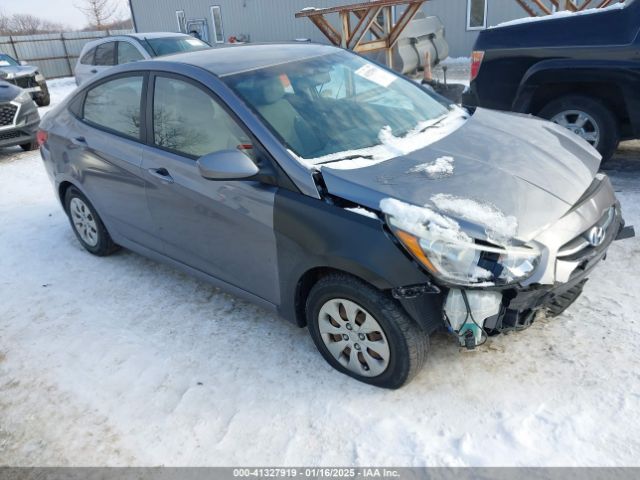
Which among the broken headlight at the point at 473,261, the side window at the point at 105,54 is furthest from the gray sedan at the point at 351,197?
the side window at the point at 105,54

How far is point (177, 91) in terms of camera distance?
3332 millimetres

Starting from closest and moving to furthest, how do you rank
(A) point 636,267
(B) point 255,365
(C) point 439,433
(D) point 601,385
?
(C) point 439,433 → (D) point 601,385 → (B) point 255,365 → (A) point 636,267

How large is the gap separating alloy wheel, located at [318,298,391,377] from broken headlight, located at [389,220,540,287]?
49cm

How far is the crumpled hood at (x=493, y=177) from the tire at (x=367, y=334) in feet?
1.56

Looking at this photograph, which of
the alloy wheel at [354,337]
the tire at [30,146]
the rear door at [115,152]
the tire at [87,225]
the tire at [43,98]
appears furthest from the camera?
the tire at [43,98]

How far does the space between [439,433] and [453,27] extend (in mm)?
15469

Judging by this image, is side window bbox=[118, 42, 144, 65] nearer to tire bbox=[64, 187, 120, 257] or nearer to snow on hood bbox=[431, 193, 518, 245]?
tire bbox=[64, 187, 120, 257]

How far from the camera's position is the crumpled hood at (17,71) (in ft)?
43.4

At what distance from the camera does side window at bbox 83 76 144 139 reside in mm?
3652

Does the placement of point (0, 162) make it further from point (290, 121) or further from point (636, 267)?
point (636, 267)

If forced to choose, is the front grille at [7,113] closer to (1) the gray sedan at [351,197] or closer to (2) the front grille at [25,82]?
(1) the gray sedan at [351,197]

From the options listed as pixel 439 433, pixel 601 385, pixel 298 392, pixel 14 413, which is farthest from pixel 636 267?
pixel 14 413

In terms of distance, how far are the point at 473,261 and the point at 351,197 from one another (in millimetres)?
669

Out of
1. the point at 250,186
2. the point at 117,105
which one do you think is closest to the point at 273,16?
the point at 117,105
